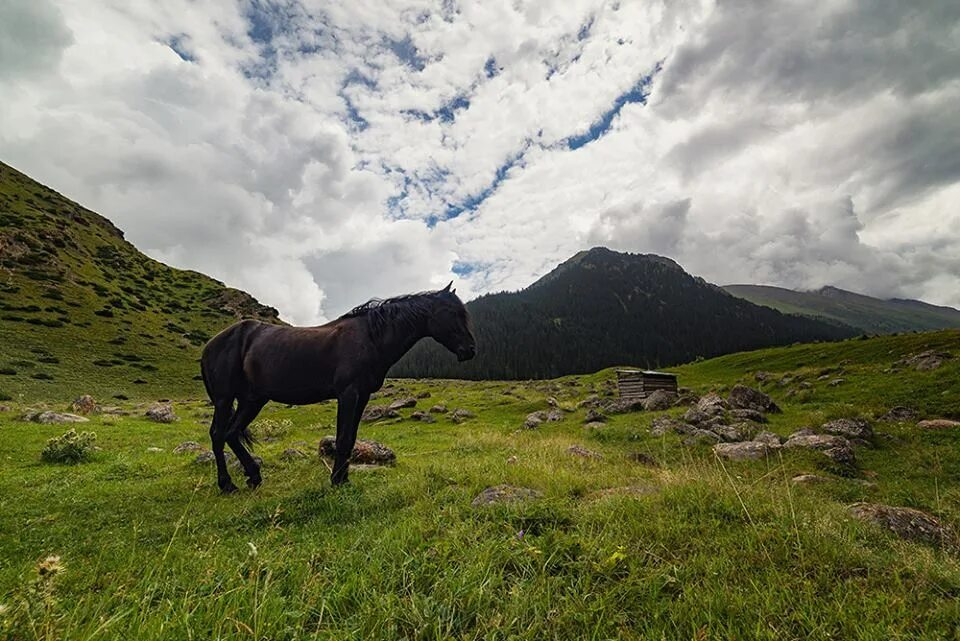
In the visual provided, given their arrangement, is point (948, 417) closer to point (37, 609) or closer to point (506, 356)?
point (37, 609)

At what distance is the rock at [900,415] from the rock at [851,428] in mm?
1837

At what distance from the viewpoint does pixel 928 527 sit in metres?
5.30

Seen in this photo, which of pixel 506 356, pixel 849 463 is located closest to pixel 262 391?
Result: pixel 849 463

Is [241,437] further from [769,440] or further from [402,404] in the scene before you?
[402,404]

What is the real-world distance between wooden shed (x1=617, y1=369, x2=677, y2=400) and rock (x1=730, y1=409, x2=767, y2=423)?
14.3 meters

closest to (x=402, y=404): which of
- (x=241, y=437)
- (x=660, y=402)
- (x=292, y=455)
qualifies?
(x=660, y=402)

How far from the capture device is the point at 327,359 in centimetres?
823

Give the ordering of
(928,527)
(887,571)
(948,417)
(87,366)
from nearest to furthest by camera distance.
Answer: (887,571) → (928,527) → (948,417) → (87,366)

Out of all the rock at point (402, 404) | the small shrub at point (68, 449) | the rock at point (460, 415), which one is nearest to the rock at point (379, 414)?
the rock at point (402, 404)

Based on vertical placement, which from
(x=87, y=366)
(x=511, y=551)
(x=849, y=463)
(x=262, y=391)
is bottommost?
(x=849, y=463)

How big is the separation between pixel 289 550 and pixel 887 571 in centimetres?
536

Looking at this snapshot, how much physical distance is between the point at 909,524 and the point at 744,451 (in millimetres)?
7553

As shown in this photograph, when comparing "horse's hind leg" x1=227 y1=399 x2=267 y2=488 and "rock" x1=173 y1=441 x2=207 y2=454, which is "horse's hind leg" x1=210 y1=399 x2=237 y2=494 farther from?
"rock" x1=173 y1=441 x2=207 y2=454

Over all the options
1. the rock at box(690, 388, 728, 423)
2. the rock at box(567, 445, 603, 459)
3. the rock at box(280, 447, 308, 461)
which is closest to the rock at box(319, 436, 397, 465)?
the rock at box(280, 447, 308, 461)
